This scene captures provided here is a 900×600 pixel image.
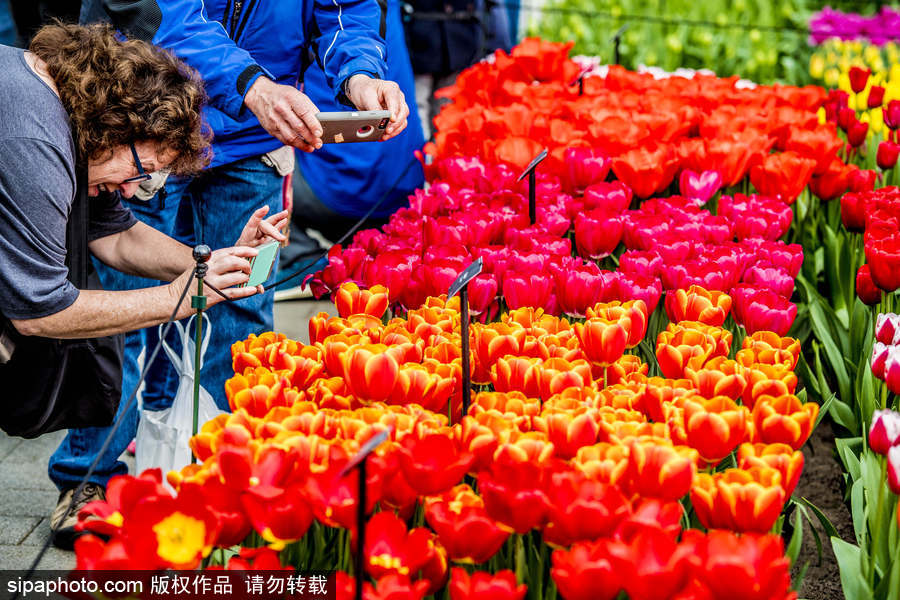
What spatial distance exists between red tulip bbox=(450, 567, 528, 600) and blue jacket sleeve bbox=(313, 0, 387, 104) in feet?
5.39

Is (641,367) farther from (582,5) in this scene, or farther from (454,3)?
(582,5)

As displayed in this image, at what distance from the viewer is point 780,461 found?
3.92 ft

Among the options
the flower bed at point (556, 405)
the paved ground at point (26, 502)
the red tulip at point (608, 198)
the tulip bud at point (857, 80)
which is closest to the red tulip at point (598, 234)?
the flower bed at point (556, 405)

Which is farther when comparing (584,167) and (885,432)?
(584,167)

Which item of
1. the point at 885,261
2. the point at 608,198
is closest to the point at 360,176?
the point at 608,198

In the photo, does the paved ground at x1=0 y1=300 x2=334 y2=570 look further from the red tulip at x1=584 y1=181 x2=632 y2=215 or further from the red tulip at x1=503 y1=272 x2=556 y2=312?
the red tulip at x1=584 y1=181 x2=632 y2=215

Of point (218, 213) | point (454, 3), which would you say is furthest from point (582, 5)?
point (218, 213)

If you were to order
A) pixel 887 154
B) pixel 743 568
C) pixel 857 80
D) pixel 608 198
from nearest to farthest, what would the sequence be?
1. pixel 743 568
2. pixel 608 198
3. pixel 887 154
4. pixel 857 80

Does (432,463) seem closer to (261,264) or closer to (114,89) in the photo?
(261,264)

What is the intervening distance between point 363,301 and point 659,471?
804mm

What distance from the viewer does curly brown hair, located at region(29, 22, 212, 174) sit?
1877 mm

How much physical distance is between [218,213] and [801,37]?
20.0 ft

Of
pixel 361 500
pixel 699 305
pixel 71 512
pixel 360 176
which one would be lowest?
pixel 71 512

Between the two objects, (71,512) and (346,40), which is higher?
(346,40)
